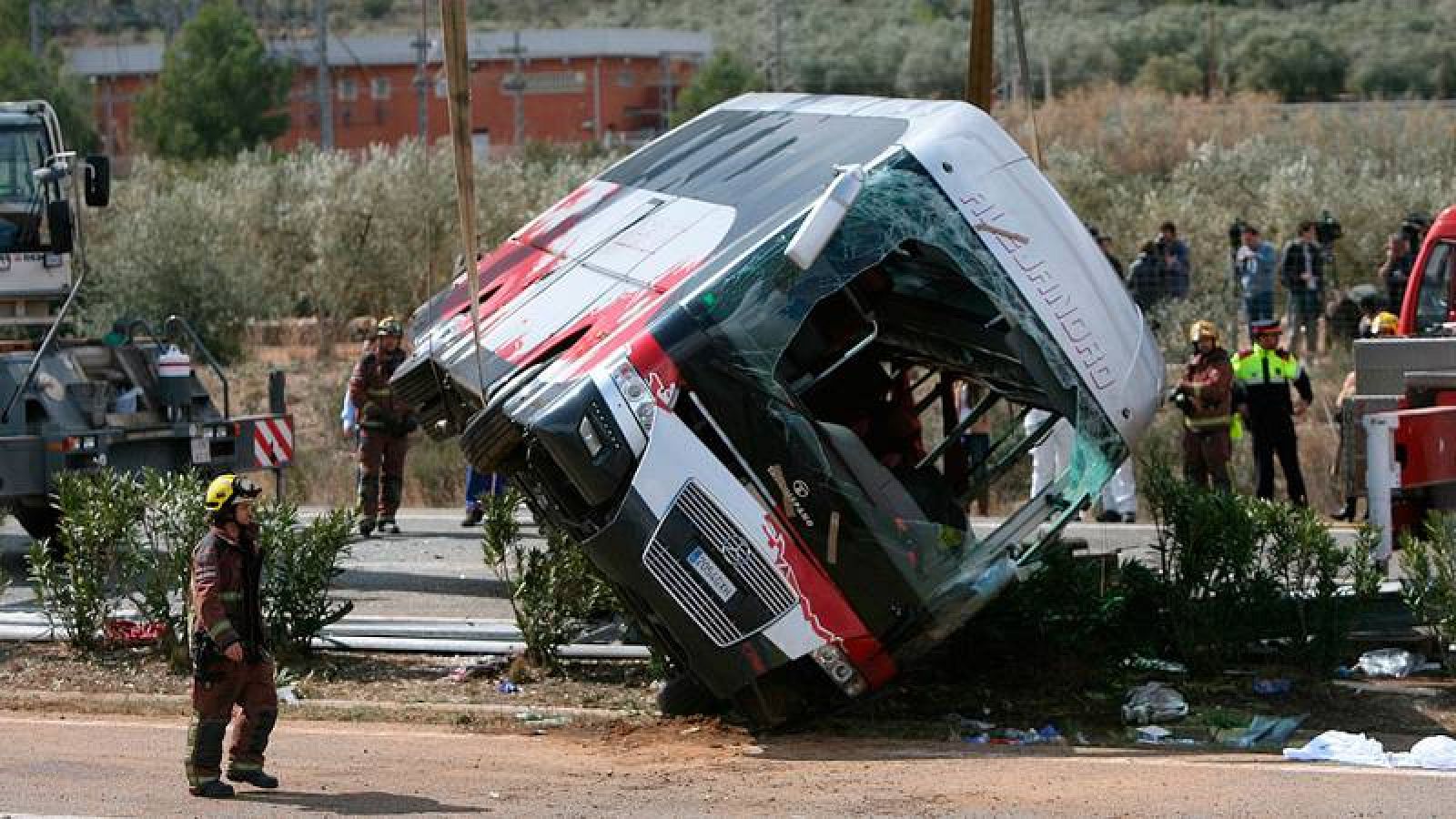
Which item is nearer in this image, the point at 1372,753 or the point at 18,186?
the point at 1372,753

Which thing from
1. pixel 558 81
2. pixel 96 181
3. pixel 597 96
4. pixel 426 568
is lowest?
pixel 597 96

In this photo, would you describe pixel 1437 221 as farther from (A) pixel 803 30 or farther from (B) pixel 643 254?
(A) pixel 803 30

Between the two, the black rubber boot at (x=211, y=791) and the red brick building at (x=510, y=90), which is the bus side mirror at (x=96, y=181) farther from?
the red brick building at (x=510, y=90)

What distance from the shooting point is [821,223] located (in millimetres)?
10094

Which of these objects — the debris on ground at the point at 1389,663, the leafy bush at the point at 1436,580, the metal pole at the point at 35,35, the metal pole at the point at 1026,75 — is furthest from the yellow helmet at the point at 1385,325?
the metal pole at the point at 35,35

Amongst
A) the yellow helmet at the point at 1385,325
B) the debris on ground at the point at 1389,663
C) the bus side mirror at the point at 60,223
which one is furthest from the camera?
the bus side mirror at the point at 60,223

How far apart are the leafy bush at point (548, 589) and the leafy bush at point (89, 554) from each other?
82.1 inches

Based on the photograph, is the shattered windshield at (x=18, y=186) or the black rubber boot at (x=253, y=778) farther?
the shattered windshield at (x=18, y=186)

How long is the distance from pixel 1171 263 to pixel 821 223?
1667cm

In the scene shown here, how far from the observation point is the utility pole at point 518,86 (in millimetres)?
61719

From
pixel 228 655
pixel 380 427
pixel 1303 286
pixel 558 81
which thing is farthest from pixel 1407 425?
pixel 558 81

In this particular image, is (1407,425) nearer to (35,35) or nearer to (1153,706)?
(1153,706)

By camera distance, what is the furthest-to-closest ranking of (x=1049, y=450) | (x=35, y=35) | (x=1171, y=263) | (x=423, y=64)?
(x=35, y=35) < (x=1171, y=263) < (x=423, y=64) < (x=1049, y=450)

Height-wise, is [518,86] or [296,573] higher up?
[296,573]
